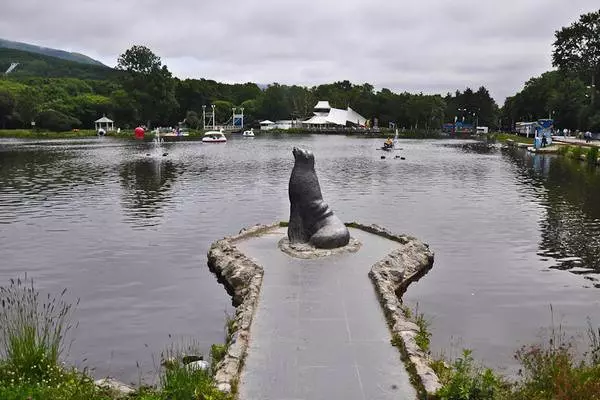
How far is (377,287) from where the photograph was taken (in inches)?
535

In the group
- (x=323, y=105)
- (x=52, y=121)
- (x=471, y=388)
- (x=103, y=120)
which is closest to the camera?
(x=471, y=388)

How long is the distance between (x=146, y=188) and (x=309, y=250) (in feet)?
71.1

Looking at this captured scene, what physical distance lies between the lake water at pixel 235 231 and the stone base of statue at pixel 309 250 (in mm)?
2241

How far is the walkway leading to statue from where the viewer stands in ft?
28.6

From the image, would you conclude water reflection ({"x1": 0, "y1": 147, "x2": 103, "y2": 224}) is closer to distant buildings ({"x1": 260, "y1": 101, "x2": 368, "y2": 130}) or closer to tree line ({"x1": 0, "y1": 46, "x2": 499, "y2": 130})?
tree line ({"x1": 0, "y1": 46, "x2": 499, "y2": 130})

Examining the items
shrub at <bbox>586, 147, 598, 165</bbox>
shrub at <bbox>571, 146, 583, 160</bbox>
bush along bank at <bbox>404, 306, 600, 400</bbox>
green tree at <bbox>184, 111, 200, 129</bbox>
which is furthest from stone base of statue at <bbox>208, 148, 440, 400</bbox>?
green tree at <bbox>184, 111, 200, 129</bbox>

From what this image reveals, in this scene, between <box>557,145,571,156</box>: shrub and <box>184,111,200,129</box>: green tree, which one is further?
<box>184,111,200,129</box>: green tree

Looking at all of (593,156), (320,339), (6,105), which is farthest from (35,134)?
(320,339)

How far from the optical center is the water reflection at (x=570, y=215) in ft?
62.9

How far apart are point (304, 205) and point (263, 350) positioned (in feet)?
24.6

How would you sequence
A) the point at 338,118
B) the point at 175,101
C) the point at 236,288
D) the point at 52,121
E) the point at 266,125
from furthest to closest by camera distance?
the point at 266,125 < the point at 338,118 < the point at 175,101 < the point at 52,121 < the point at 236,288

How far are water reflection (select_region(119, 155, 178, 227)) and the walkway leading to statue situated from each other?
40.4 ft

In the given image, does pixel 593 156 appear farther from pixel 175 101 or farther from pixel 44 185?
pixel 175 101

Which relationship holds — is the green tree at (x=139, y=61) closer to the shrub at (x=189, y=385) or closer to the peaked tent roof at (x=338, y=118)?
the peaked tent roof at (x=338, y=118)
